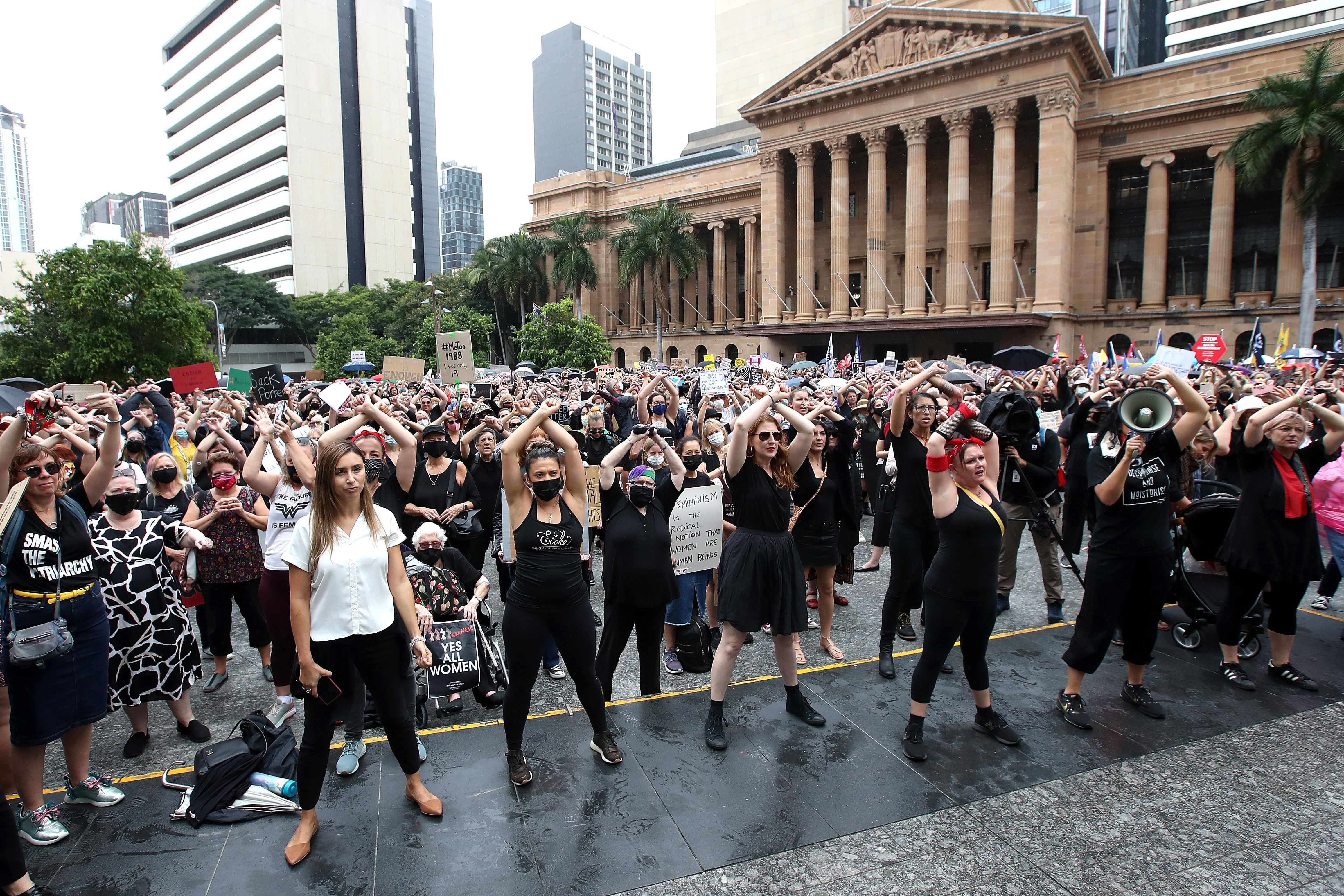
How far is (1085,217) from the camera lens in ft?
126

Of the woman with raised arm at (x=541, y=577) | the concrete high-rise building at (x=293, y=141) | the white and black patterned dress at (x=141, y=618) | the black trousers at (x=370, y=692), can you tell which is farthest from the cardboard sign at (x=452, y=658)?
the concrete high-rise building at (x=293, y=141)

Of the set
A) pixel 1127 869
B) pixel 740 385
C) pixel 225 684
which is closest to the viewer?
pixel 1127 869

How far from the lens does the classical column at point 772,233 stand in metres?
44.6

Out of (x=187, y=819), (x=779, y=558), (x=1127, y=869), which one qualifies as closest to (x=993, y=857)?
(x=1127, y=869)

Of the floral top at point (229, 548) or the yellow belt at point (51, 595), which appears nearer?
the yellow belt at point (51, 595)

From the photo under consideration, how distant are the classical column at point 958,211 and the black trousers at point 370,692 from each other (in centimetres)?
3882

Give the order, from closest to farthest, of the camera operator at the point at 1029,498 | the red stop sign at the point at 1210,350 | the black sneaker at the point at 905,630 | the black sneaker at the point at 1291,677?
the black sneaker at the point at 1291,677, the black sneaker at the point at 905,630, the camera operator at the point at 1029,498, the red stop sign at the point at 1210,350

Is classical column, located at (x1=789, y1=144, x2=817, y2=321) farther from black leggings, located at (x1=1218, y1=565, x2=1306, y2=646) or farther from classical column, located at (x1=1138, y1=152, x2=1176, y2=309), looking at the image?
black leggings, located at (x1=1218, y1=565, x2=1306, y2=646)

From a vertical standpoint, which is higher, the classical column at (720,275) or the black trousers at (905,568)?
the classical column at (720,275)

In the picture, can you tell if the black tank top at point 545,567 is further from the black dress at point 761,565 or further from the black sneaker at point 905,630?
the black sneaker at point 905,630

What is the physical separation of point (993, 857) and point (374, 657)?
11.2ft

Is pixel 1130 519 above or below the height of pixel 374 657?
above

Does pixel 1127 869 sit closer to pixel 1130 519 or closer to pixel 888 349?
pixel 1130 519

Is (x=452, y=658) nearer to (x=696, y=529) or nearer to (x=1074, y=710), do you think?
(x=696, y=529)
